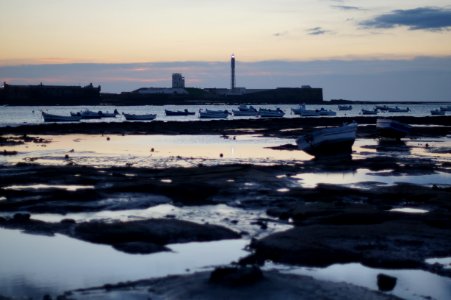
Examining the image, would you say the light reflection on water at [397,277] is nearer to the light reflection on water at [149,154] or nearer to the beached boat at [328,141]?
the light reflection on water at [149,154]

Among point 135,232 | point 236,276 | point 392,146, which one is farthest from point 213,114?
point 236,276

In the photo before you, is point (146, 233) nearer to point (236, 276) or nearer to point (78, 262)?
point (78, 262)

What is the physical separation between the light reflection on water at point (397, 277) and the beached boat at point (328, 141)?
1013 inches

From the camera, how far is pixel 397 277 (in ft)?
39.5

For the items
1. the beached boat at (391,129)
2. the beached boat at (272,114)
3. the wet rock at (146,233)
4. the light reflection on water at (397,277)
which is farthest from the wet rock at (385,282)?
the beached boat at (272,114)

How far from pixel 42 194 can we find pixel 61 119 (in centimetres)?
7587

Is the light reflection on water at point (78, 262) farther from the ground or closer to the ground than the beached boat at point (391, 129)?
closer to the ground

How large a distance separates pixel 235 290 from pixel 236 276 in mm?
373

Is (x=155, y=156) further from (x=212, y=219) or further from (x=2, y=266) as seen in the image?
(x=2, y=266)

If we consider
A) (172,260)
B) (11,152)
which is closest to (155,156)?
(11,152)

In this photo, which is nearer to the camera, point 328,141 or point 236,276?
point 236,276

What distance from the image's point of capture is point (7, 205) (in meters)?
19.7

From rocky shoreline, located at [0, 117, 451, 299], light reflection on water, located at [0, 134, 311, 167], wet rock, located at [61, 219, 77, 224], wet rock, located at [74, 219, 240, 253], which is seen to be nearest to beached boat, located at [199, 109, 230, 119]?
light reflection on water, located at [0, 134, 311, 167]

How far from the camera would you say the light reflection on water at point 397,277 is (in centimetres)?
1117
